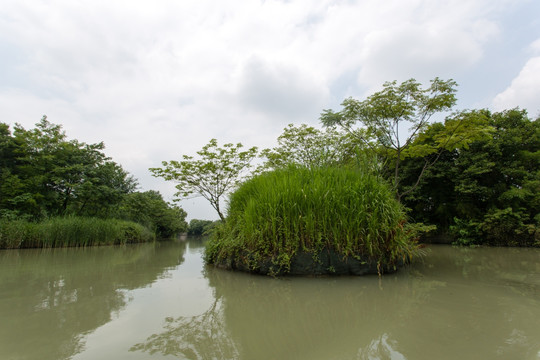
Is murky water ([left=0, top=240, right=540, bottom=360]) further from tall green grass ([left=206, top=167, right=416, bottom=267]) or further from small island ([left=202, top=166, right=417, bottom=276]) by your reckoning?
tall green grass ([left=206, top=167, right=416, bottom=267])

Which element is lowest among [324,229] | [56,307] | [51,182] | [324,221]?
[56,307]

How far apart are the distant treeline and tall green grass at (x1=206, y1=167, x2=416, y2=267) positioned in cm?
1017

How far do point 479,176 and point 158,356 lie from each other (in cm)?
1376

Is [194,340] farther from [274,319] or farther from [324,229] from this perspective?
[324,229]

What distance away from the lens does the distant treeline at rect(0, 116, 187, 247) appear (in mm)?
11352

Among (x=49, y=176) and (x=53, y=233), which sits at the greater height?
(x=49, y=176)

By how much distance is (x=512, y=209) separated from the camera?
10039mm

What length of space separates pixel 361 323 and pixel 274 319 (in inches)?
27.8

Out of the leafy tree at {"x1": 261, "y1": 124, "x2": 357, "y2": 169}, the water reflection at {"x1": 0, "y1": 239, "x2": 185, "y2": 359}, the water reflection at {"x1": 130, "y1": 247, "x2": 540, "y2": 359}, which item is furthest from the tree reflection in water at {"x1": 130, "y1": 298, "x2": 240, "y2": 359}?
the leafy tree at {"x1": 261, "y1": 124, "x2": 357, "y2": 169}

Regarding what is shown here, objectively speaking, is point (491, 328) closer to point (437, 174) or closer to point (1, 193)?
point (437, 174)

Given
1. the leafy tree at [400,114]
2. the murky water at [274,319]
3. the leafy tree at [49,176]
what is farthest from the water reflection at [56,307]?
the leafy tree at [49,176]

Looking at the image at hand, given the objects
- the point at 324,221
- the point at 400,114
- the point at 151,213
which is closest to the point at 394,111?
the point at 400,114

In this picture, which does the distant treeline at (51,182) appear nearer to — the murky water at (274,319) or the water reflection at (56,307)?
the water reflection at (56,307)

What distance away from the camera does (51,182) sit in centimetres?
1323
